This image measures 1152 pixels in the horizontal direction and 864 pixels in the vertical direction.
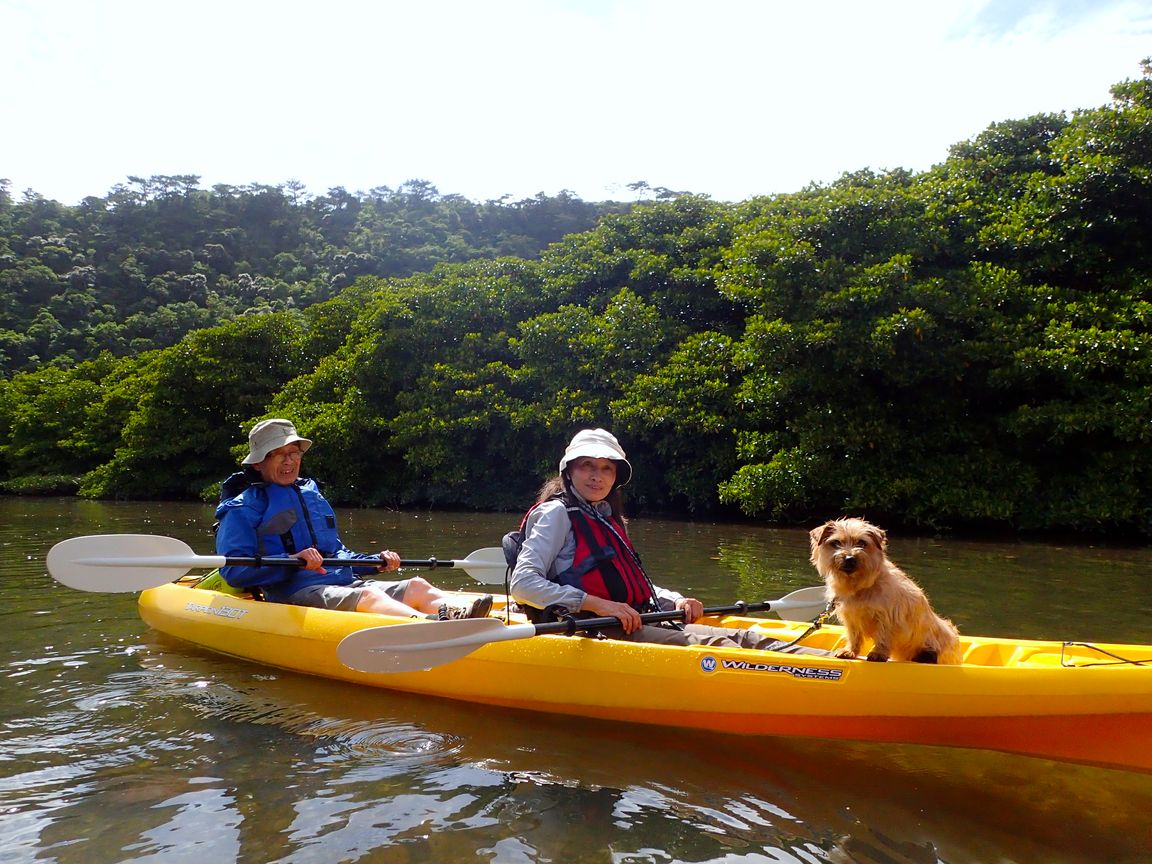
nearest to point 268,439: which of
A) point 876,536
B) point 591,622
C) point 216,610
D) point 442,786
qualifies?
point 216,610

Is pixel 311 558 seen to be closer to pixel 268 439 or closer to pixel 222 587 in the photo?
pixel 268 439

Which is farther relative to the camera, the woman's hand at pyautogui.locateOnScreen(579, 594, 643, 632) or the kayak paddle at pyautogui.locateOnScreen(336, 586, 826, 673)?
the woman's hand at pyautogui.locateOnScreen(579, 594, 643, 632)

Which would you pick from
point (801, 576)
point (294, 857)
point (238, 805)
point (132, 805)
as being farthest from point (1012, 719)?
point (801, 576)

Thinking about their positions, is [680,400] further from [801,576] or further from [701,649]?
[701,649]

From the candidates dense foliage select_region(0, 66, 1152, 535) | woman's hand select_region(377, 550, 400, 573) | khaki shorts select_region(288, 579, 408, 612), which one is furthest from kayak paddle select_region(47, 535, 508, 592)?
dense foliage select_region(0, 66, 1152, 535)

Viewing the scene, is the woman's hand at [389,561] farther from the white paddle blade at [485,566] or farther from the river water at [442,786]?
the river water at [442,786]

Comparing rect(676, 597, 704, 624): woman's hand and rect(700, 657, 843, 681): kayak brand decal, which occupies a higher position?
rect(676, 597, 704, 624): woman's hand

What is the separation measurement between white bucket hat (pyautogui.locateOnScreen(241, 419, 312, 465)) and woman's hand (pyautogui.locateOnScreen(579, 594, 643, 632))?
2097mm

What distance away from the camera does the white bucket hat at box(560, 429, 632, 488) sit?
3830 mm

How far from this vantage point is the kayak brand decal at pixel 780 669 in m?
3.31

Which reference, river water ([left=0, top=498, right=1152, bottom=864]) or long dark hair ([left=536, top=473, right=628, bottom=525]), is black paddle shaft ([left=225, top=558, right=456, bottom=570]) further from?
long dark hair ([left=536, top=473, right=628, bottom=525])

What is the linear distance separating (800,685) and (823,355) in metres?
9.81

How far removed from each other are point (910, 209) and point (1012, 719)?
11.6 metres

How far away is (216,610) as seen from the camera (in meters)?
5.07
